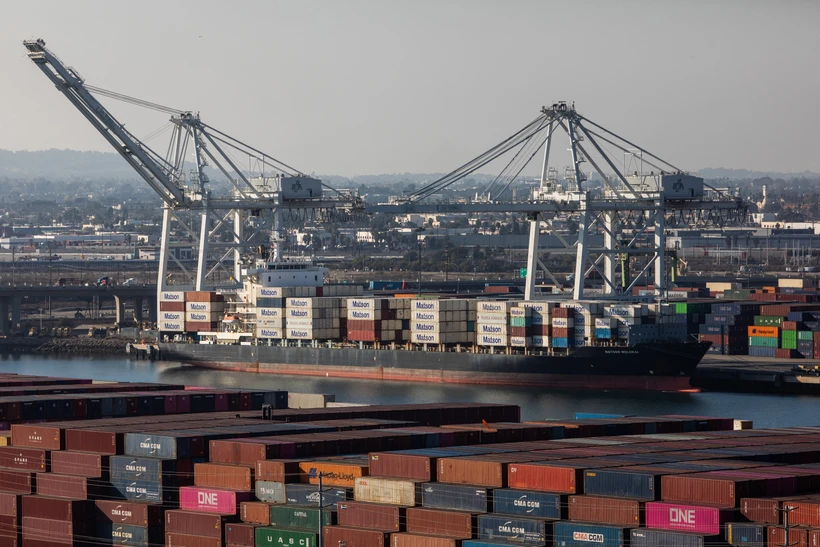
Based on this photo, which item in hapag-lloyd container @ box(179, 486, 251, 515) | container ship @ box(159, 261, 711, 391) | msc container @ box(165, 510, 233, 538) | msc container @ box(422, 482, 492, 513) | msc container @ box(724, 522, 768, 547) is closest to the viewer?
msc container @ box(724, 522, 768, 547)

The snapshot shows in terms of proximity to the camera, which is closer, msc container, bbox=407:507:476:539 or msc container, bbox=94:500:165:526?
msc container, bbox=407:507:476:539

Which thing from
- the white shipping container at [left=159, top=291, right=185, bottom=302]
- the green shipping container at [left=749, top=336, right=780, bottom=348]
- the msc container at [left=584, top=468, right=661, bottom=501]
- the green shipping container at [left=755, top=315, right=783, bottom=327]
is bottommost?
the msc container at [left=584, top=468, right=661, bottom=501]

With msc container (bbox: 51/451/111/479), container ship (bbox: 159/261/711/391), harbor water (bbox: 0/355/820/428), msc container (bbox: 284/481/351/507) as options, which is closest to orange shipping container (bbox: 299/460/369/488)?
msc container (bbox: 284/481/351/507)

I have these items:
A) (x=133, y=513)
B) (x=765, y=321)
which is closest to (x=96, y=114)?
(x=765, y=321)

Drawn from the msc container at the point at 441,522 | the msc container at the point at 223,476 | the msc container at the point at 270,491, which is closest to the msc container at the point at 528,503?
the msc container at the point at 441,522

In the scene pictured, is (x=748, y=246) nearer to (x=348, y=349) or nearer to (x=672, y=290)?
(x=672, y=290)

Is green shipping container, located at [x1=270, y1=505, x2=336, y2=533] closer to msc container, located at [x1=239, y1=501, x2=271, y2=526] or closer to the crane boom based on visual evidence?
msc container, located at [x1=239, y1=501, x2=271, y2=526]

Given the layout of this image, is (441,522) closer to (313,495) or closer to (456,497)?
(456,497)
